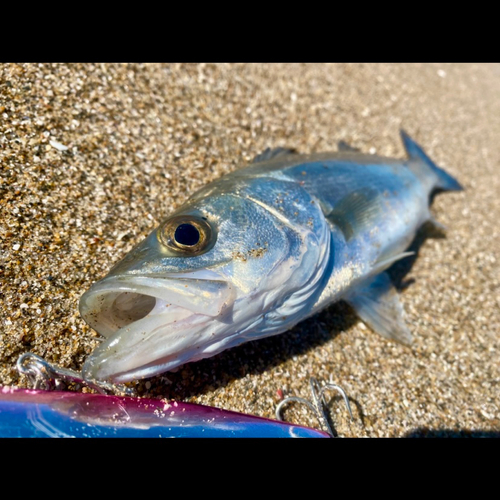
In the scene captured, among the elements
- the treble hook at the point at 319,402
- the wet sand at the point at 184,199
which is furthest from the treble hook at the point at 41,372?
the treble hook at the point at 319,402

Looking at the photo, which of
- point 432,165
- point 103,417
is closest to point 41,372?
point 103,417

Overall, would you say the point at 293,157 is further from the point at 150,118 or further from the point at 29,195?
the point at 29,195

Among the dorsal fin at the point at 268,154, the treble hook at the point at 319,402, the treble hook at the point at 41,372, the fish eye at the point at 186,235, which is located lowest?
the treble hook at the point at 319,402

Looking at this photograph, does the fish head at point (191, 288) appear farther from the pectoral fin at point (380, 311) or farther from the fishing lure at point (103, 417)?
the pectoral fin at point (380, 311)

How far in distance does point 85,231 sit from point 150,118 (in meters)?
1.23

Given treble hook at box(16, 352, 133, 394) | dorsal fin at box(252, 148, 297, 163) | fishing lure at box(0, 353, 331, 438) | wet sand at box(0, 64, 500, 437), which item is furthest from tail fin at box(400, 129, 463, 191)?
treble hook at box(16, 352, 133, 394)

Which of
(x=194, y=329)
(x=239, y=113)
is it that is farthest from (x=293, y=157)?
(x=194, y=329)

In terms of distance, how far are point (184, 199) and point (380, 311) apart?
179 centimetres

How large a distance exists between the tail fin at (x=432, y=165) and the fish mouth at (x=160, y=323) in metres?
3.07

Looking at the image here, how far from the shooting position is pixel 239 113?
353 centimetres

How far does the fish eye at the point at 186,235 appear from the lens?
5.75 ft

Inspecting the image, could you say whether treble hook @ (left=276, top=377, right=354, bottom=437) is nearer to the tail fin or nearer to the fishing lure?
the fishing lure

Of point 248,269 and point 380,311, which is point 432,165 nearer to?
point 380,311

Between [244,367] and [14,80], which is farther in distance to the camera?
[14,80]
